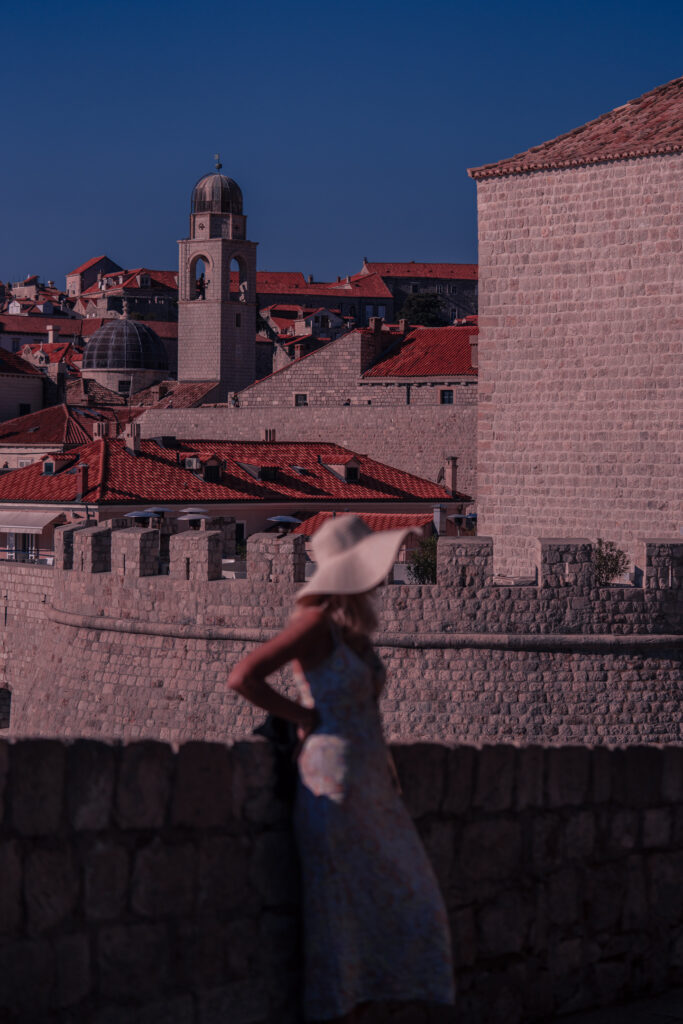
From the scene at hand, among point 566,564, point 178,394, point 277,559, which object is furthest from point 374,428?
point 566,564

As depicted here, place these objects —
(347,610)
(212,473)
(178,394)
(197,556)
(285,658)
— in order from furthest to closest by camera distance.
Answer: (178,394) < (212,473) < (197,556) < (347,610) < (285,658)

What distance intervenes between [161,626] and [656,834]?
34.0 ft

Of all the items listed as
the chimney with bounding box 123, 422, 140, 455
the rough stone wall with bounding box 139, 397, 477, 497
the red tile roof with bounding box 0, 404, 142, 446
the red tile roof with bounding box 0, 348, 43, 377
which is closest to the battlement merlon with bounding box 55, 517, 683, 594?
the chimney with bounding box 123, 422, 140, 455

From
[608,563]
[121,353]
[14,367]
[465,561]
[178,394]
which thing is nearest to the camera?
[465,561]

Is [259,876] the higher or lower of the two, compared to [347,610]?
lower

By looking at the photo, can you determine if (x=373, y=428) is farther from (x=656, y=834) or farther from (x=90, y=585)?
(x=656, y=834)

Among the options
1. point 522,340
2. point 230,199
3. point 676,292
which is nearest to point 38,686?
point 522,340

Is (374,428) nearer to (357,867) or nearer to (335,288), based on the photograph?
(357,867)

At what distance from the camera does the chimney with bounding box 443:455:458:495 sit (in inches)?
1591

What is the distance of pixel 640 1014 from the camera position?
229 inches

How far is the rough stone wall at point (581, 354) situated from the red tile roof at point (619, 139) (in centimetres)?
13

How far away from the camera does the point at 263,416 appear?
48.4 meters

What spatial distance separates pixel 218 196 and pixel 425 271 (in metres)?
45.0

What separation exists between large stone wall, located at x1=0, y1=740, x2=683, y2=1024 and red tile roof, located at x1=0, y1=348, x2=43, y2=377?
6425cm
